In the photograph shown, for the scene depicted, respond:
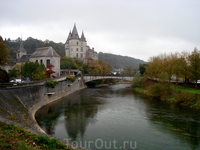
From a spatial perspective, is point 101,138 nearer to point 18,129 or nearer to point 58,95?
point 18,129

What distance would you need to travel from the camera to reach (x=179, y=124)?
17609mm

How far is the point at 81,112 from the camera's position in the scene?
22.2m

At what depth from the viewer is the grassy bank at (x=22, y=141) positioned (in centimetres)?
742

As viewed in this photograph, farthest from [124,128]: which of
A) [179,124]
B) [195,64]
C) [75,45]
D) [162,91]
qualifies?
[75,45]

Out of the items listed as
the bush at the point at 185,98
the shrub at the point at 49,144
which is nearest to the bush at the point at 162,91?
the bush at the point at 185,98

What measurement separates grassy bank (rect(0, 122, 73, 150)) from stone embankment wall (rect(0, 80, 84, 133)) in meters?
1.24

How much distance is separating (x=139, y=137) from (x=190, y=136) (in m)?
4.37

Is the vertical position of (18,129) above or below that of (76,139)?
above

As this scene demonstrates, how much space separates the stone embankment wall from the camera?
13881mm

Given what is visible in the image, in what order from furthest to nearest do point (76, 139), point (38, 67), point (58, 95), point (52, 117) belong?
point (38, 67), point (58, 95), point (52, 117), point (76, 139)

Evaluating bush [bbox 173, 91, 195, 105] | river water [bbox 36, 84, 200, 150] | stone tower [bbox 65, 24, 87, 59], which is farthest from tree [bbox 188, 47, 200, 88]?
stone tower [bbox 65, 24, 87, 59]

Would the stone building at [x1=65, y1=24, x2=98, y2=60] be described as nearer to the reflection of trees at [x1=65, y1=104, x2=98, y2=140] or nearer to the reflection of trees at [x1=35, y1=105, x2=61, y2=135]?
the reflection of trees at [x1=65, y1=104, x2=98, y2=140]

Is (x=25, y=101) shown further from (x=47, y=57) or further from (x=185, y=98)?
(x=47, y=57)

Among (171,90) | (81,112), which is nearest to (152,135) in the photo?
(81,112)
